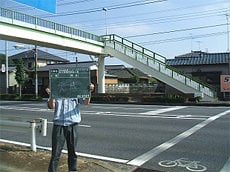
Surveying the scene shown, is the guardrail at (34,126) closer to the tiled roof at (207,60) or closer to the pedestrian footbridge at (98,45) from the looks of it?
the pedestrian footbridge at (98,45)

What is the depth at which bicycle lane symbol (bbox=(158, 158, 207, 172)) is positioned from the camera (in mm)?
7314

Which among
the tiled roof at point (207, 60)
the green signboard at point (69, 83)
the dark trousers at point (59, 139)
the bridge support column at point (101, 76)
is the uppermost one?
the tiled roof at point (207, 60)

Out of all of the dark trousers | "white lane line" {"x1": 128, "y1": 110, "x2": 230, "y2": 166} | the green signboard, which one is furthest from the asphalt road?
the green signboard

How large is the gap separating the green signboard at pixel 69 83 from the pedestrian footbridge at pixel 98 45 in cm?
2078

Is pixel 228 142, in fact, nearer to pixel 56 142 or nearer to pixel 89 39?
pixel 56 142

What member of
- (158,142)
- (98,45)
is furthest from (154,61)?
(158,142)

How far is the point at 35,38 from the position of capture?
28859 mm

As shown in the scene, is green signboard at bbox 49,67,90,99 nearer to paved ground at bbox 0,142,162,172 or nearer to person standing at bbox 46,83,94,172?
person standing at bbox 46,83,94,172

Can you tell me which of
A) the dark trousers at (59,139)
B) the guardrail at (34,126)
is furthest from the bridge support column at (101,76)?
the dark trousers at (59,139)

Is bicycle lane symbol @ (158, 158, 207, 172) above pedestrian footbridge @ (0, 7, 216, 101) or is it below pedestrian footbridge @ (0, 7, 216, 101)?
below

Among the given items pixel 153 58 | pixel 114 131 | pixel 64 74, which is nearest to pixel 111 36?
pixel 153 58

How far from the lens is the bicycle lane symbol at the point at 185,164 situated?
7.31m

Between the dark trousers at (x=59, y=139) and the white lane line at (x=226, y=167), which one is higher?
the dark trousers at (x=59, y=139)

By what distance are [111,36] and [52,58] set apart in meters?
42.2
